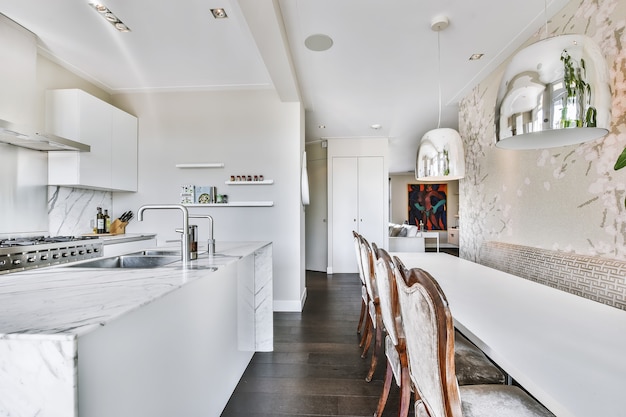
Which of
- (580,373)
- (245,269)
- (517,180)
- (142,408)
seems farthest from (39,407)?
(517,180)

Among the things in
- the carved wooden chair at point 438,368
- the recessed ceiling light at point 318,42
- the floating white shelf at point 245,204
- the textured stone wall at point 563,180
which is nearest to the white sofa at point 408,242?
the textured stone wall at point 563,180

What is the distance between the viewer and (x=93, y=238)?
2.65m

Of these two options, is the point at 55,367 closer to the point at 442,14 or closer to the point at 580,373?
the point at 580,373

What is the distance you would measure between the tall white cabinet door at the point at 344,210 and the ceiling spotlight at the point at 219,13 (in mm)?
3552

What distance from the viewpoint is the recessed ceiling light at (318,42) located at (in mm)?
2354

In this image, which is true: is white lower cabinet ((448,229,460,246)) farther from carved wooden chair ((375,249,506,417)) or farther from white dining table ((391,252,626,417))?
carved wooden chair ((375,249,506,417))

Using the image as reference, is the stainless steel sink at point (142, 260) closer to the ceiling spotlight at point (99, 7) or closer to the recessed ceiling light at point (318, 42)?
the ceiling spotlight at point (99, 7)

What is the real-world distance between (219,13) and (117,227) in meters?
2.56

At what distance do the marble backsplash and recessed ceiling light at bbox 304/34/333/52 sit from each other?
2727 mm

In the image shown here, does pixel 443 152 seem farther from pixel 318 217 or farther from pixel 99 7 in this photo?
pixel 318 217

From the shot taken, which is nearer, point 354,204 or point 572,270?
point 572,270

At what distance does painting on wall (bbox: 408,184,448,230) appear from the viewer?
9922 millimetres

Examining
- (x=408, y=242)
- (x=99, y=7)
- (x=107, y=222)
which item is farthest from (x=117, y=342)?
(x=408, y=242)

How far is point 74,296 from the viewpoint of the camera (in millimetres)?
812
